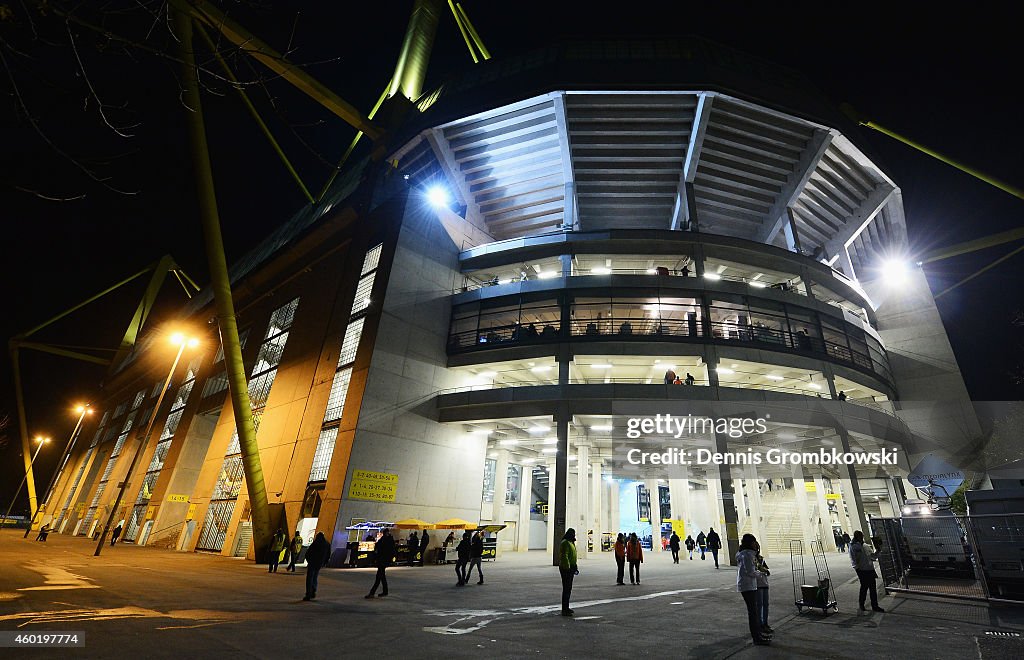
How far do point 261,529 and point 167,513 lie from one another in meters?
16.5

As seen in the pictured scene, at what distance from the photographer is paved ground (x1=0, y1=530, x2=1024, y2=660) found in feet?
17.5

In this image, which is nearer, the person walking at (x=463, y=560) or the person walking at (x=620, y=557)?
the person walking at (x=463, y=560)

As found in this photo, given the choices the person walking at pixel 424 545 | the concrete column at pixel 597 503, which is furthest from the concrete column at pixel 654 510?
the person walking at pixel 424 545


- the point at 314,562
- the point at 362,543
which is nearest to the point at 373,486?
the point at 362,543

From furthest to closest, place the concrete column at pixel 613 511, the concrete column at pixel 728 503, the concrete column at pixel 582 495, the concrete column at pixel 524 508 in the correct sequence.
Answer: the concrete column at pixel 613 511 → the concrete column at pixel 524 508 → the concrete column at pixel 582 495 → the concrete column at pixel 728 503

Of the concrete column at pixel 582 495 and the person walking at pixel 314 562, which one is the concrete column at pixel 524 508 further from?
the person walking at pixel 314 562

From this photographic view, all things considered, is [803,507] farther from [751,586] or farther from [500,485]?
[751,586]

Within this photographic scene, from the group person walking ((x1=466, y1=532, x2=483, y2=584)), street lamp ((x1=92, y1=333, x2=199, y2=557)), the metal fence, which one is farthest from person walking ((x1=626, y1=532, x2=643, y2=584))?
street lamp ((x1=92, y1=333, x2=199, y2=557))

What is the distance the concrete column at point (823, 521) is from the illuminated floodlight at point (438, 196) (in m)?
31.4

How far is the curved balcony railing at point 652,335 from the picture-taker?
74.9 ft

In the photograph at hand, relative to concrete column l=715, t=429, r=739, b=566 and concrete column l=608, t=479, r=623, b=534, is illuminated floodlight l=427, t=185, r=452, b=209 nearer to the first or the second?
concrete column l=715, t=429, r=739, b=566

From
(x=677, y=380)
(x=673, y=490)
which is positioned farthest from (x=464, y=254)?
(x=673, y=490)

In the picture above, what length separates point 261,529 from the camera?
19.0 metres

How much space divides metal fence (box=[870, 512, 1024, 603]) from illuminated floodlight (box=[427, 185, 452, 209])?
2509 cm
